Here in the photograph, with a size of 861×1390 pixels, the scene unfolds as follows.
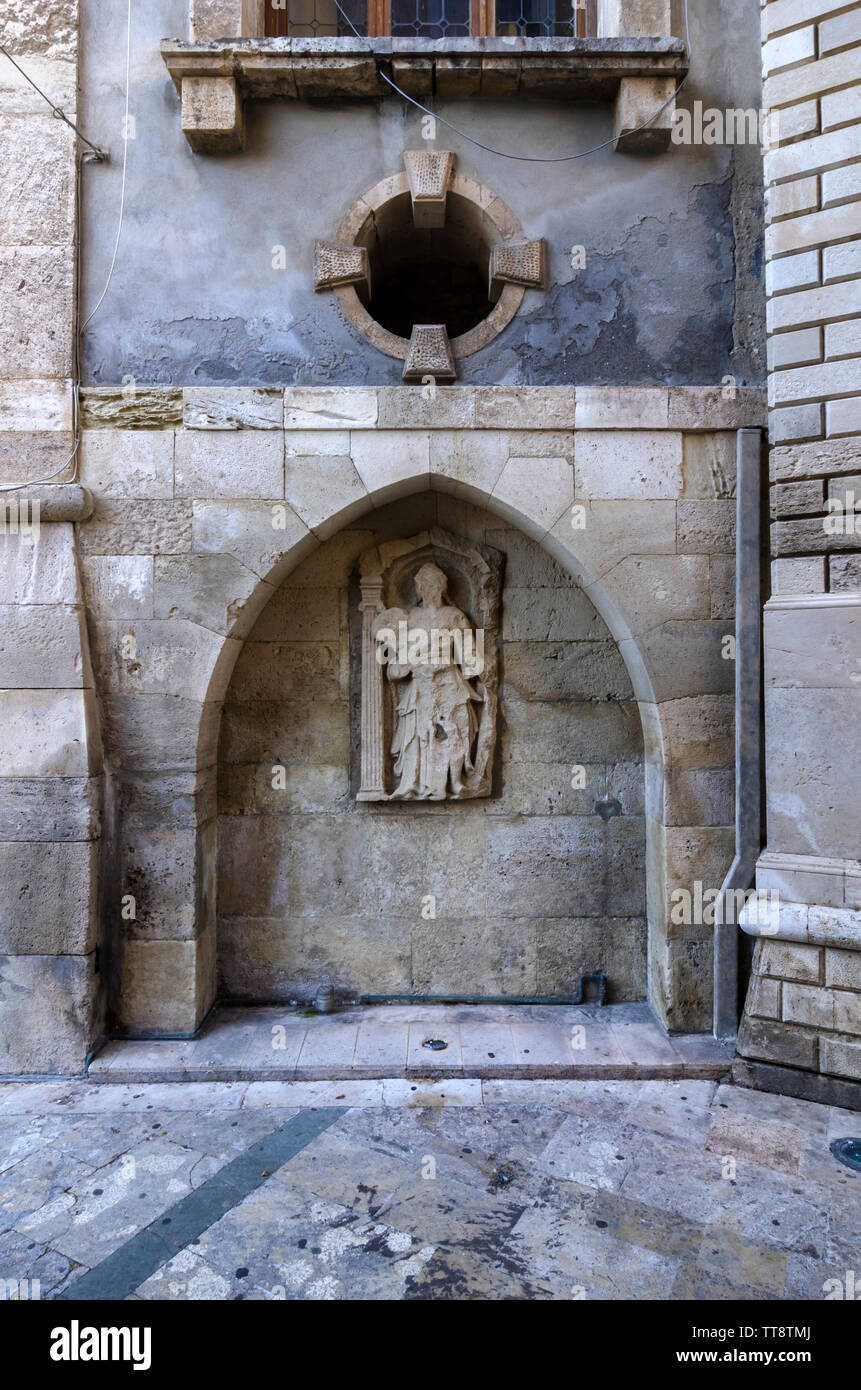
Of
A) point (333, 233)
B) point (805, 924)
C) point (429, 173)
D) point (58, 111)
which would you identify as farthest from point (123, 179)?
point (805, 924)

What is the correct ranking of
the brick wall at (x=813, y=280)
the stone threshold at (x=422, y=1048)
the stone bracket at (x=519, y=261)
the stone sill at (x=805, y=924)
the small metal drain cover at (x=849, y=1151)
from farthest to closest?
the stone bracket at (x=519, y=261) < the stone threshold at (x=422, y=1048) < the brick wall at (x=813, y=280) < the stone sill at (x=805, y=924) < the small metal drain cover at (x=849, y=1151)

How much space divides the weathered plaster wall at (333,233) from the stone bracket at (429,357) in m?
0.12

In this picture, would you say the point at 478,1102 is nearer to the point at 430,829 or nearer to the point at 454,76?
the point at 430,829

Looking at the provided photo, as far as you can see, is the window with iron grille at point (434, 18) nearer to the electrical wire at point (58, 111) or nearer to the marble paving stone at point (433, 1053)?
the electrical wire at point (58, 111)

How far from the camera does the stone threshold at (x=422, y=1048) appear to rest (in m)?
3.93

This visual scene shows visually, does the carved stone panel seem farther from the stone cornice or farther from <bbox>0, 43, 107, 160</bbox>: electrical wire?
<bbox>0, 43, 107, 160</bbox>: electrical wire

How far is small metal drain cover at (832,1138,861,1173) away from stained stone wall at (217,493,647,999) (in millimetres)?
1451

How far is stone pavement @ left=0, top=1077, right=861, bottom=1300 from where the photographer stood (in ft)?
8.59

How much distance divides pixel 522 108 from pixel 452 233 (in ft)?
2.37

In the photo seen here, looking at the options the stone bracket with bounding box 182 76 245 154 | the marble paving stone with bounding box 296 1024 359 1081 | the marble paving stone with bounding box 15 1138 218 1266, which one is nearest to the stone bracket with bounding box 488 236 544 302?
the stone bracket with bounding box 182 76 245 154

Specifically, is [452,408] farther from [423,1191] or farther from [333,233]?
[423,1191]

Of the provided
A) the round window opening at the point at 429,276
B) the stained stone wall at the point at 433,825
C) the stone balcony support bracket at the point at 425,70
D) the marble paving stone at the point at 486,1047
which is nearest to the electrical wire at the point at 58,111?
the stone balcony support bracket at the point at 425,70

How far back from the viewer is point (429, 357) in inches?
163

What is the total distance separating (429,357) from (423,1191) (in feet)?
13.2
